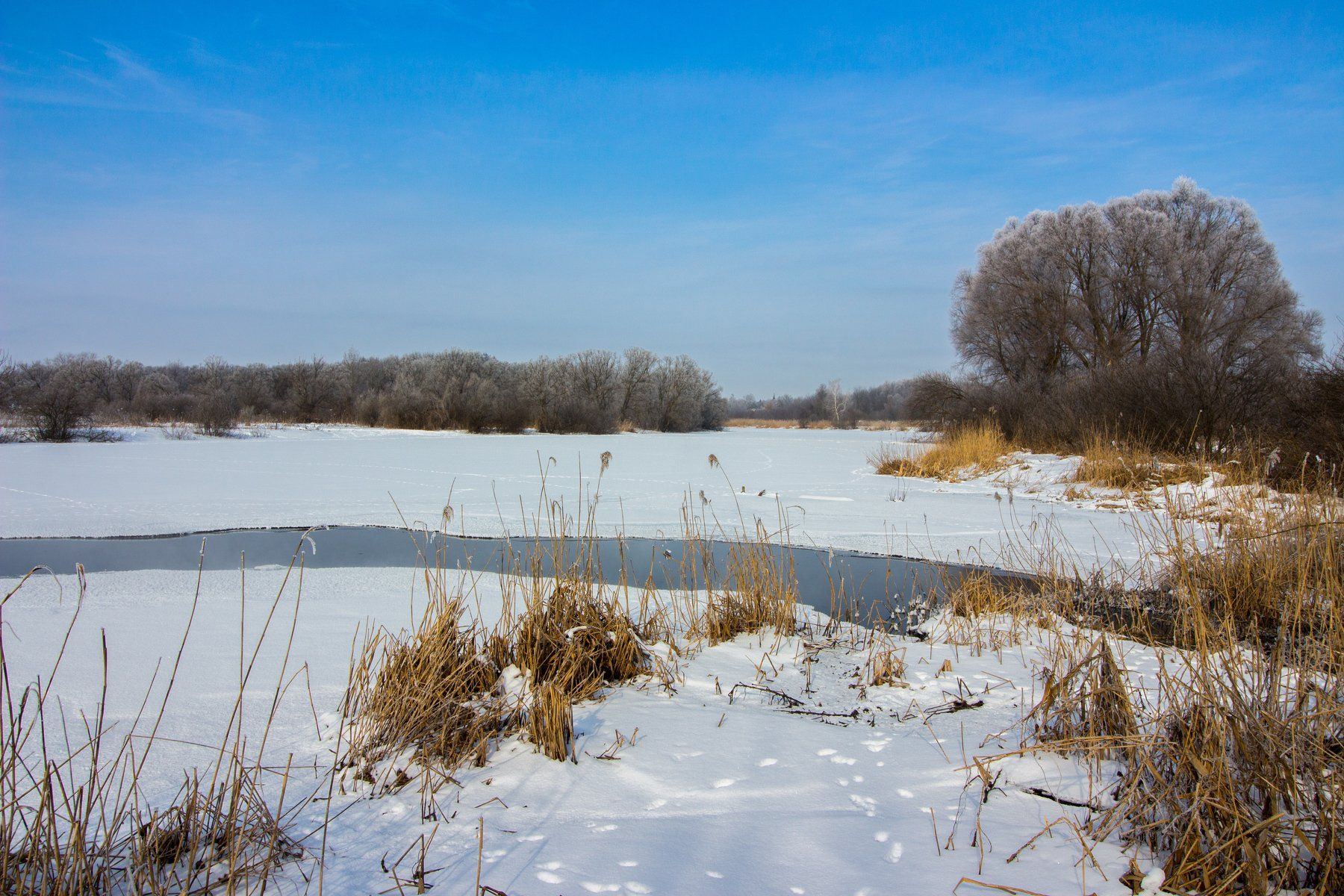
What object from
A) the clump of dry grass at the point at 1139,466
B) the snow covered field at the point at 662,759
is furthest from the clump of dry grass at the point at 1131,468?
the snow covered field at the point at 662,759

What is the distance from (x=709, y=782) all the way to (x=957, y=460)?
13.5m

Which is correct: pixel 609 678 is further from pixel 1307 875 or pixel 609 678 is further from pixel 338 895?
pixel 1307 875

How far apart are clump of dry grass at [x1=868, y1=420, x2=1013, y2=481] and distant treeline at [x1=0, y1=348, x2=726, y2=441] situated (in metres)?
22.2

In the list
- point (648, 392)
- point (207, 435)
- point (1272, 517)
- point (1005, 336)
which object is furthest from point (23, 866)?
point (648, 392)

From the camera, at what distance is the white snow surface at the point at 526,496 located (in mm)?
7539

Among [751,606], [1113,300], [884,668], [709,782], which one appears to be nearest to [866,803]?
[709,782]

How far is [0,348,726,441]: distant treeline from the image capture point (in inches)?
1006

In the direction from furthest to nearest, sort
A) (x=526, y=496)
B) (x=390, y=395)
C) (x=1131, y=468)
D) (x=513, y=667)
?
(x=390, y=395)
(x=1131, y=468)
(x=526, y=496)
(x=513, y=667)

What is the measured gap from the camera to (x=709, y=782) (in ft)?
7.63

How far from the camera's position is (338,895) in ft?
5.69

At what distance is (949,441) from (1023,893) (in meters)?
16.4

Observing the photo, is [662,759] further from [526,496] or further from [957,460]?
[957,460]

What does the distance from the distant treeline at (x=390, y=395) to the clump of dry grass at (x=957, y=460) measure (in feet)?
72.8

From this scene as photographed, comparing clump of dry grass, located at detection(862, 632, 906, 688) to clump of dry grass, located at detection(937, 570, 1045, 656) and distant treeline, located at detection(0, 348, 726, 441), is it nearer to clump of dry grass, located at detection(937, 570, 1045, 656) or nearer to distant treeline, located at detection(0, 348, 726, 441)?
clump of dry grass, located at detection(937, 570, 1045, 656)
